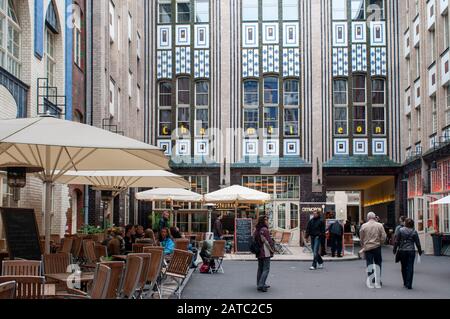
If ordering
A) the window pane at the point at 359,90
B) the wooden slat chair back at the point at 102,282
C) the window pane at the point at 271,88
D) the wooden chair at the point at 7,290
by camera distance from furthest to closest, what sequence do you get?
1. the window pane at the point at 271,88
2. the window pane at the point at 359,90
3. the wooden slat chair back at the point at 102,282
4. the wooden chair at the point at 7,290

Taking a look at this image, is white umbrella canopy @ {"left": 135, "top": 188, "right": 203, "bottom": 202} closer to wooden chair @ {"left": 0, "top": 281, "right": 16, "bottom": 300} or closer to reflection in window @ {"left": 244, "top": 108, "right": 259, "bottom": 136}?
reflection in window @ {"left": 244, "top": 108, "right": 259, "bottom": 136}

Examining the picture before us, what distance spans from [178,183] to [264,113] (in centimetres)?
1983

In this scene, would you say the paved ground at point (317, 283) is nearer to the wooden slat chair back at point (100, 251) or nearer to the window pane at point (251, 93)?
the wooden slat chair back at point (100, 251)

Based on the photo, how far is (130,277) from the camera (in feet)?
27.6


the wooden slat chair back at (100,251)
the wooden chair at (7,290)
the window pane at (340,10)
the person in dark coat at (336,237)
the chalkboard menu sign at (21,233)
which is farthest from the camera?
the window pane at (340,10)

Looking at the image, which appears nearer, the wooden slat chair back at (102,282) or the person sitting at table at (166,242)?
the wooden slat chair back at (102,282)

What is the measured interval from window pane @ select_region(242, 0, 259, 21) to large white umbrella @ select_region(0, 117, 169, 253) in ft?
83.1

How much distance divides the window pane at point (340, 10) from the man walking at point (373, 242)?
22.2 meters

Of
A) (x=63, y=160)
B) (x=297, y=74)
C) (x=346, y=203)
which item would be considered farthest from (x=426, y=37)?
(x=346, y=203)

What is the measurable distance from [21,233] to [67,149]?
1.67 metres

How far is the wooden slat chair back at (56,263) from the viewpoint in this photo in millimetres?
10062

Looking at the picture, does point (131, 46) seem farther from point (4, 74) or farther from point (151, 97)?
point (4, 74)

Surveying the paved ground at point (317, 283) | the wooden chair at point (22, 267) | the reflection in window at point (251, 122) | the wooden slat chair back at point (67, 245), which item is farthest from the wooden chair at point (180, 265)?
→ the reflection in window at point (251, 122)
